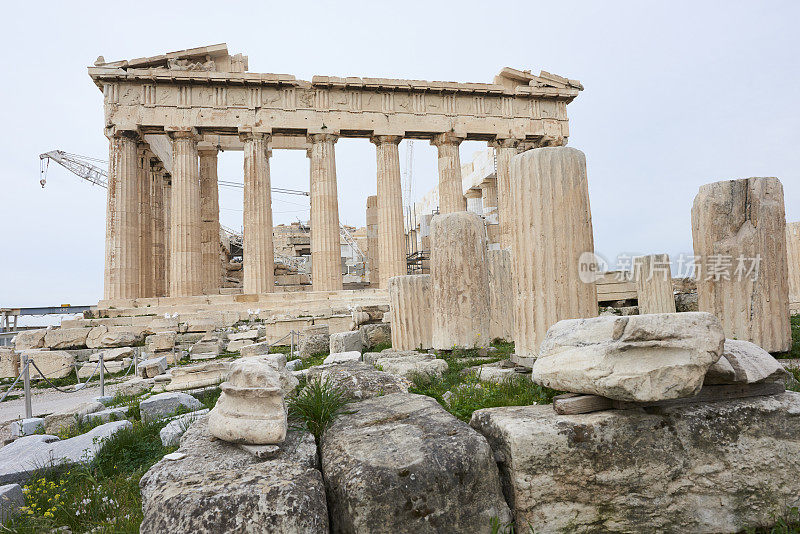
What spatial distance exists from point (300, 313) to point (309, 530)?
15.6m

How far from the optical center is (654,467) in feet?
9.23

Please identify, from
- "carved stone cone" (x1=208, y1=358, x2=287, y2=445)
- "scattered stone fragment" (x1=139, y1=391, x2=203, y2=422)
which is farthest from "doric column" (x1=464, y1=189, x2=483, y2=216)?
"carved stone cone" (x1=208, y1=358, x2=287, y2=445)

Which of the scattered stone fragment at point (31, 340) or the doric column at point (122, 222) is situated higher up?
the doric column at point (122, 222)

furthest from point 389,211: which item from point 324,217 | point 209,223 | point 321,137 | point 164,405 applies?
point 164,405

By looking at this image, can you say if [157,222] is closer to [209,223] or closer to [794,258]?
[209,223]

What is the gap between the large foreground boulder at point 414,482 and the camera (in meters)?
2.45

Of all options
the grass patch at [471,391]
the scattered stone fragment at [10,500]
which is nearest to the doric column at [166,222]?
the grass patch at [471,391]

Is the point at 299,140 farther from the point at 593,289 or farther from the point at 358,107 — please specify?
the point at 593,289

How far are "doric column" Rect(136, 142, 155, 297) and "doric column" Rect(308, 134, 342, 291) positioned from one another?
773 cm

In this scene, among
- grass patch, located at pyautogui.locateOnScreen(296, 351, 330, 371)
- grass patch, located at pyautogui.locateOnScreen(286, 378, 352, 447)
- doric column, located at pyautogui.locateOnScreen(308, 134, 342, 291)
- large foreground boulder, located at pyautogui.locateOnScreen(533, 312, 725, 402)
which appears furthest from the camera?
doric column, located at pyautogui.locateOnScreen(308, 134, 342, 291)

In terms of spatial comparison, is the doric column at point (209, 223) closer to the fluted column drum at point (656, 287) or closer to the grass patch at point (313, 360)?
the grass patch at point (313, 360)

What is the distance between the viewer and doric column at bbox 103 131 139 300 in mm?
19531

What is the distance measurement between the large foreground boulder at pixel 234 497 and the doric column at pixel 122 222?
19.6 metres

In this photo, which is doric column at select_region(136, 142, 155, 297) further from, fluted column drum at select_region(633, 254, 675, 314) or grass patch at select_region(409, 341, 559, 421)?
fluted column drum at select_region(633, 254, 675, 314)
